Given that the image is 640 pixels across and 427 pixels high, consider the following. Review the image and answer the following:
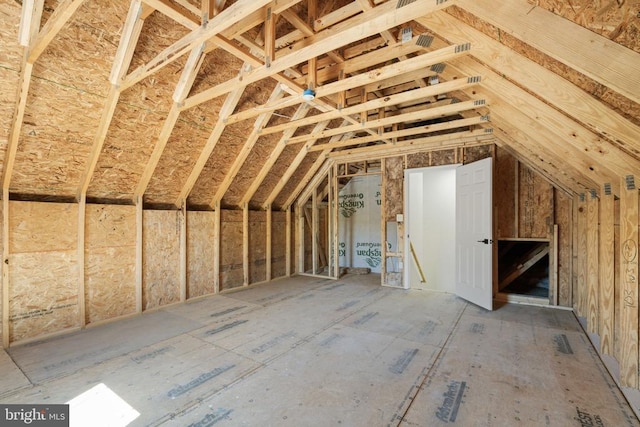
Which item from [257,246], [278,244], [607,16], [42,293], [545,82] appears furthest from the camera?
[278,244]

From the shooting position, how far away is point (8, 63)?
89.4 inches

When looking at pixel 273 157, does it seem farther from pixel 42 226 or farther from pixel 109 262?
pixel 42 226

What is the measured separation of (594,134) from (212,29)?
2785mm

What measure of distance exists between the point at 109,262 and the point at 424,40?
4345 mm

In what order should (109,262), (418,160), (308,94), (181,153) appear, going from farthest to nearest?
1. (418,160)
2. (181,153)
3. (109,262)
4. (308,94)

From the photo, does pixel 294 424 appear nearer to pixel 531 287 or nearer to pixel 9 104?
pixel 9 104

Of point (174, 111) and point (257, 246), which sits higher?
point (174, 111)

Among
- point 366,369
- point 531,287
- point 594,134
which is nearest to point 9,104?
point 366,369

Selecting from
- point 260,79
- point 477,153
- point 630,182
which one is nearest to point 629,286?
point 630,182

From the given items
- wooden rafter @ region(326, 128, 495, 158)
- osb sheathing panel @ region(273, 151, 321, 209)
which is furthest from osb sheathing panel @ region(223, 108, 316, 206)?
wooden rafter @ region(326, 128, 495, 158)

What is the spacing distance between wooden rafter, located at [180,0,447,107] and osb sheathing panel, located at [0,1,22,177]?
1.04 meters

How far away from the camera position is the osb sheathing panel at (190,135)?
319cm

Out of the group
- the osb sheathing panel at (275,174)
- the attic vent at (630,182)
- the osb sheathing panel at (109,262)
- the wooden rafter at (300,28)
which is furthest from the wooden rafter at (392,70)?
the osb sheathing panel at (109,262)

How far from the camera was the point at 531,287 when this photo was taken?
5.34 m
